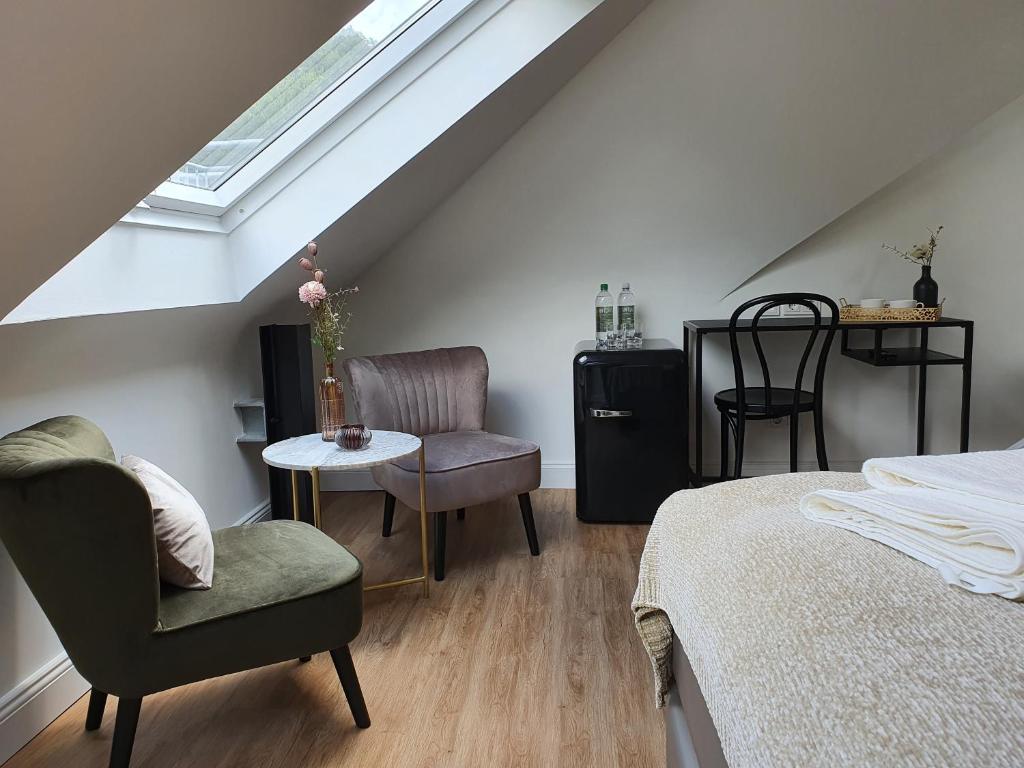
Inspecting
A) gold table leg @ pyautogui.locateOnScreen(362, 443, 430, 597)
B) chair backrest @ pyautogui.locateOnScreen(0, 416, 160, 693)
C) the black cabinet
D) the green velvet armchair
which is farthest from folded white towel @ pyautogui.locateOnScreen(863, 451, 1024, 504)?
the black cabinet

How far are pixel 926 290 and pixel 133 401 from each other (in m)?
2.99

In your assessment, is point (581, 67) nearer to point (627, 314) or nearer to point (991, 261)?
point (627, 314)

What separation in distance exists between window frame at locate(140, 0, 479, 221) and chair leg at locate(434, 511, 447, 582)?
120cm

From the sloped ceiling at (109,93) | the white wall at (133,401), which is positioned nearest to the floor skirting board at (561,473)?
the white wall at (133,401)

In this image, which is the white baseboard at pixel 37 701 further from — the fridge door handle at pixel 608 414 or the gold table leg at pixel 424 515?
the fridge door handle at pixel 608 414

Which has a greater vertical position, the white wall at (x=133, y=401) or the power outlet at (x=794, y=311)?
the power outlet at (x=794, y=311)

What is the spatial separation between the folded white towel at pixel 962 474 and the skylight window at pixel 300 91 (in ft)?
6.20

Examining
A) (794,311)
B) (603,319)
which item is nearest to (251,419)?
(603,319)

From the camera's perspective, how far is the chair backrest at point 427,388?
128 inches

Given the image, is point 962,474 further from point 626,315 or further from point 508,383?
point 508,383

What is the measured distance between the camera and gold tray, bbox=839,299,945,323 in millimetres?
3334

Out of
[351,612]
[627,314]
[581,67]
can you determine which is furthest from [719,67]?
[351,612]

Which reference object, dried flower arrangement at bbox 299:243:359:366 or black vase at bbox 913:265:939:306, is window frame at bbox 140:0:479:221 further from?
black vase at bbox 913:265:939:306

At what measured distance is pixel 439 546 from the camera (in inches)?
112
